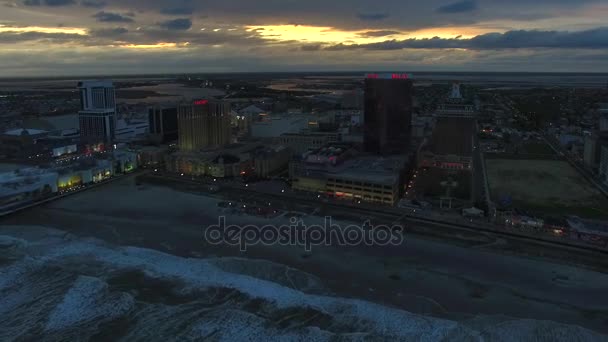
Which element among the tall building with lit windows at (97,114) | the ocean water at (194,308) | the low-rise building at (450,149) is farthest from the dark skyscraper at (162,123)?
the ocean water at (194,308)

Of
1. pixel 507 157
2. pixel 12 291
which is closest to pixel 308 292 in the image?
pixel 12 291

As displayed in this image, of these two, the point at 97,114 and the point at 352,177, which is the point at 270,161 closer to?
the point at 352,177

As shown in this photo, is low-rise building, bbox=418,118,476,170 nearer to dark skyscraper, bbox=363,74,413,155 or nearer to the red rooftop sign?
dark skyscraper, bbox=363,74,413,155

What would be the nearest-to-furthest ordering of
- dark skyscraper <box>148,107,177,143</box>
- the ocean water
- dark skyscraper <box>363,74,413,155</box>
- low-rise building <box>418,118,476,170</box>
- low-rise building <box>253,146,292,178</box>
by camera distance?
the ocean water, low-rise building <box>253,146,292,178</box>, low-rise building <box>418,118,476,170</box>, dark skyscraper <box>363,74,413,155</box>, dark skyscraper <box>148,107,177,143</box>

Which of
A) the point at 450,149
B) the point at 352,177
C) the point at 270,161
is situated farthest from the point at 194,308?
the point at 450,149

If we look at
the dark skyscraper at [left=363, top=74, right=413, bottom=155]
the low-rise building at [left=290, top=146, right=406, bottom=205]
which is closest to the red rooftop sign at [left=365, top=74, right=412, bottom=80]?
→ the dark skyscraper at [left=363, top=74, right=413, bottom=155]

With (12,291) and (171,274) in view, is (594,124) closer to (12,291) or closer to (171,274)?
(171,274)

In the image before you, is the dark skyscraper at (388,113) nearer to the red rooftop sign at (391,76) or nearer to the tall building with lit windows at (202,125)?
the red rooftop sign at (391,76)
